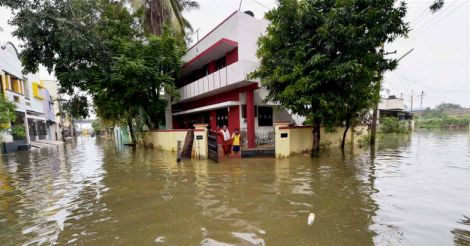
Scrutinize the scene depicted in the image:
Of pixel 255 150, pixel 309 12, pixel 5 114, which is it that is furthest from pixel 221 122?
pixel 5 114

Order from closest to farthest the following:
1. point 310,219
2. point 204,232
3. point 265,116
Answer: point 204,232 → point 310,219 → point 265,116

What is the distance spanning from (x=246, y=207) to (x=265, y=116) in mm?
10230

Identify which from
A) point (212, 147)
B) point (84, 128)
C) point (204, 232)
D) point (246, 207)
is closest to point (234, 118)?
point (212, 147)

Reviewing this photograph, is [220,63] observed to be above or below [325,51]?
above

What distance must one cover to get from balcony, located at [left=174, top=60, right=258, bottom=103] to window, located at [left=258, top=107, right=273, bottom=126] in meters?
2.53

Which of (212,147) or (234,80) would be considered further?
(234,80)

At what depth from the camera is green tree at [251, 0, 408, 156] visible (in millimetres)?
8156

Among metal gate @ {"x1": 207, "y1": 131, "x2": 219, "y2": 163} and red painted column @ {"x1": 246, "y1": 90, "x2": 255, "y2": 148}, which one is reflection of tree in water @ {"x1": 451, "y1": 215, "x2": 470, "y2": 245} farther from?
red painted column @ {"x1": 246, "y1": 90, "x2": 255, "y2": 148}

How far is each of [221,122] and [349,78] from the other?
29.6ft

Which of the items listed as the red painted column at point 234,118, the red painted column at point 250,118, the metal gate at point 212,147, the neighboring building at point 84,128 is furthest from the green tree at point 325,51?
the neighboring building at point 84,128

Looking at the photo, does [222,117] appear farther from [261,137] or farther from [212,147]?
[212,147]

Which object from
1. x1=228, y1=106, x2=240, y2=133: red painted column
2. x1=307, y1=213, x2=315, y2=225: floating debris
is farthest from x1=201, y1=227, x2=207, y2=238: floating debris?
x1=228, y1=106, x2=240, y2=133: red painted column

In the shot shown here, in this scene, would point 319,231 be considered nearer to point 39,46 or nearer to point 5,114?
point 39,46

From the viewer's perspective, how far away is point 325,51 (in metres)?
8.88
